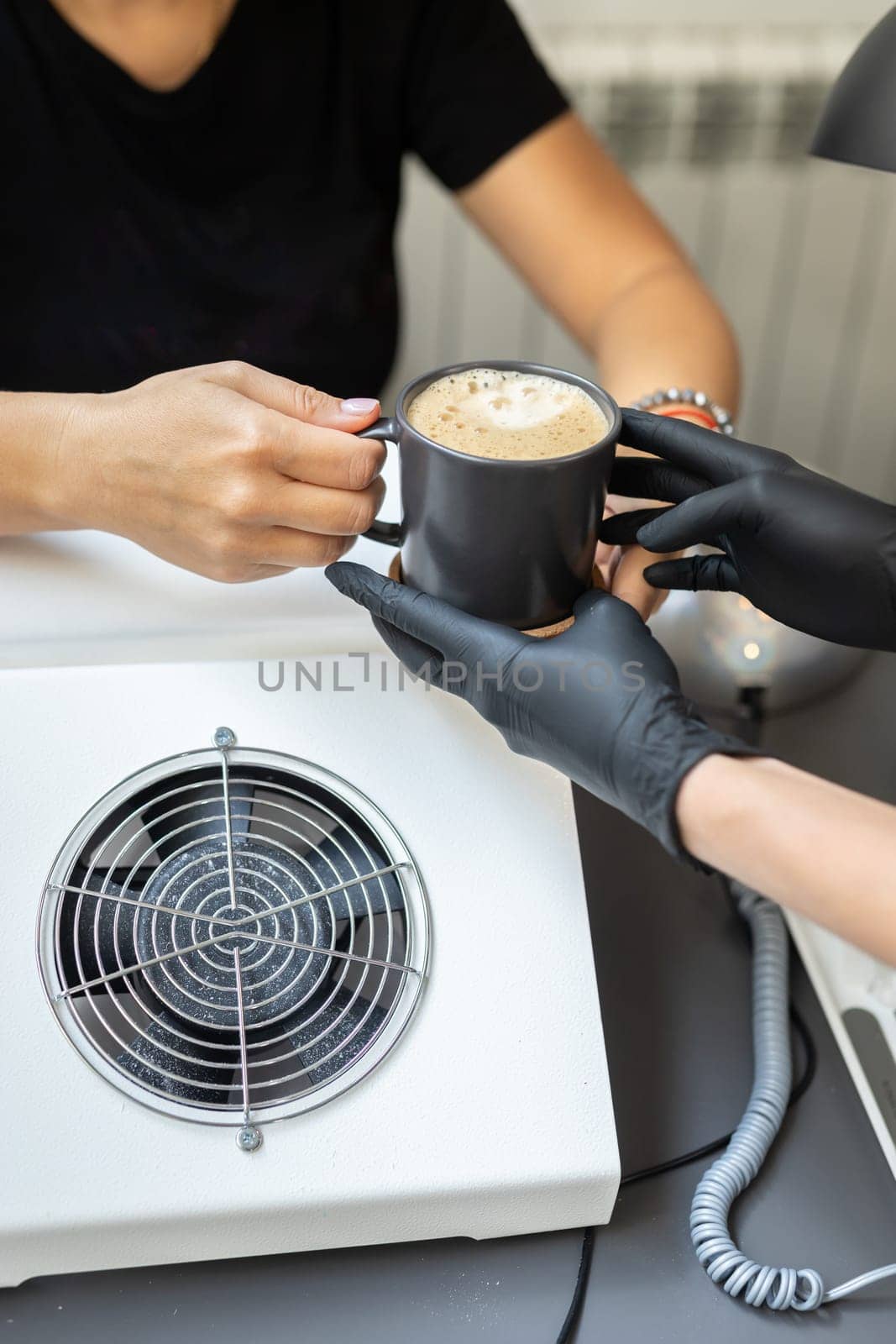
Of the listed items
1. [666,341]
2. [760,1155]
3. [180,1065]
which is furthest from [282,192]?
[760,1155]

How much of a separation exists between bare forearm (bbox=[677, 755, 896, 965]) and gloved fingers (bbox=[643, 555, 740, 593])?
24cm

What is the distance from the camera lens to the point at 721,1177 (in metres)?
0.71

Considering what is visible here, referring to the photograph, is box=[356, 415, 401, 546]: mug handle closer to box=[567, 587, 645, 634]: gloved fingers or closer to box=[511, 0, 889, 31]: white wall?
box=[567, 587, 645, 634]: gloved fingers

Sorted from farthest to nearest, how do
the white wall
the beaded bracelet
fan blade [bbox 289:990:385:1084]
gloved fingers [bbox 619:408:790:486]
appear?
the white wall, the beaded bracelet, gloved fingers [bbox 619:408:790:486], fan blade [bbox 289:990:385:1084]

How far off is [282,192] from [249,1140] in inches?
38.0

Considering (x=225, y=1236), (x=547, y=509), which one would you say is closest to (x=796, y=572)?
(x=547, y=509)

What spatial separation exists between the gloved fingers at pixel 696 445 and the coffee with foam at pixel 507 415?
118 millimetres

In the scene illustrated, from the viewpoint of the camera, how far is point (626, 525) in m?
0.86

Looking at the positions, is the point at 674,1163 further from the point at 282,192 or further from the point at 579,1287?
the point at 282,192

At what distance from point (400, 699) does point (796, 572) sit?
299mm

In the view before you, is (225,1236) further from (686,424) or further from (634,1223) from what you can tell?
(686,424)

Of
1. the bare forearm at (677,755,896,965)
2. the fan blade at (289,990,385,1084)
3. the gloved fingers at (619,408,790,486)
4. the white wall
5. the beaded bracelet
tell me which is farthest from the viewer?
the white wall

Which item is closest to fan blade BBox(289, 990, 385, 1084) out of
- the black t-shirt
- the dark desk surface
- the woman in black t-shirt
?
the dark desk surface

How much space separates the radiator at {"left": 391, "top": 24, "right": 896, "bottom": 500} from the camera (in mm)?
1771
